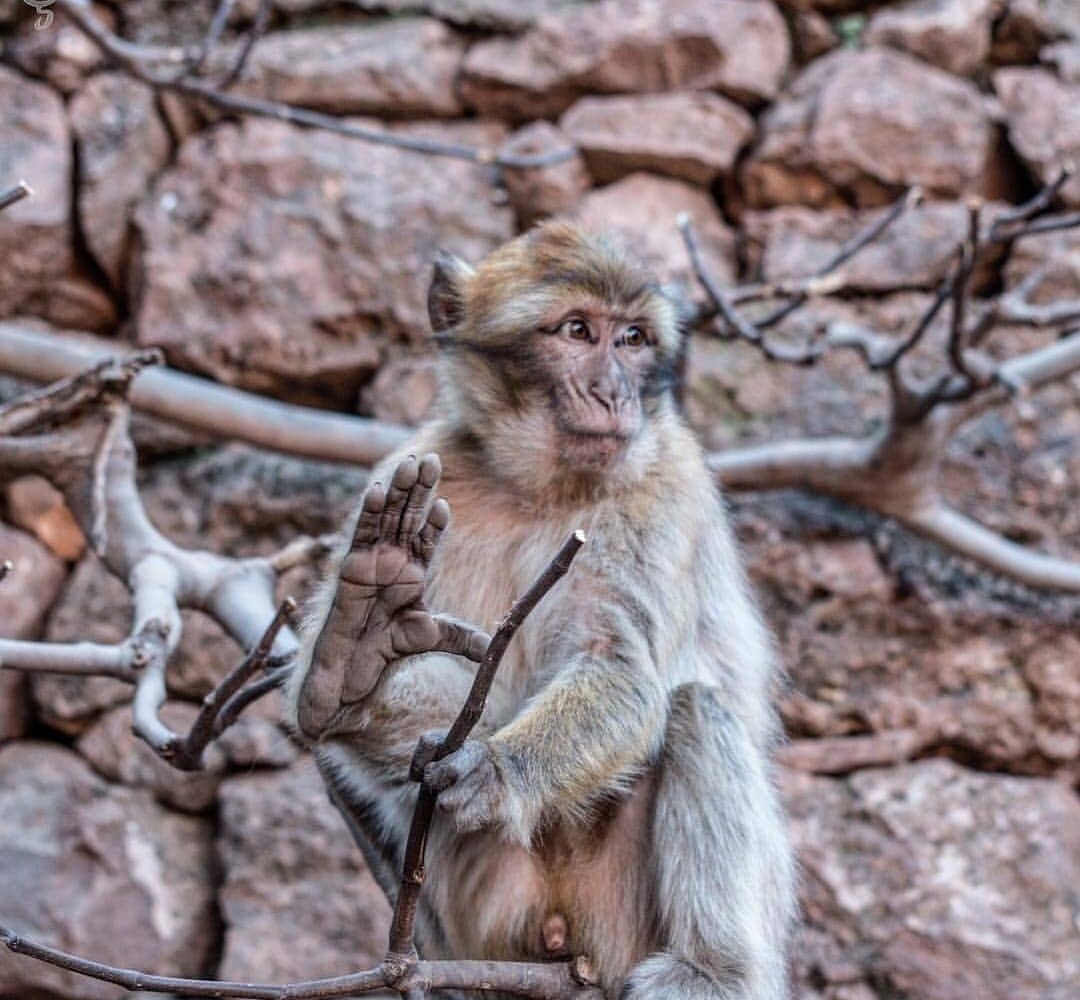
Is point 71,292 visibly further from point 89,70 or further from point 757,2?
point 757,2

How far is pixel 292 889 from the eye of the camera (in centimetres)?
563

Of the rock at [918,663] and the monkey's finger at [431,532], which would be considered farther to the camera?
the rock at [918,663]

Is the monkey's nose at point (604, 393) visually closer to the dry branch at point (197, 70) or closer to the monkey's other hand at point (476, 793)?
the monkey's other hand at point (476, 793)

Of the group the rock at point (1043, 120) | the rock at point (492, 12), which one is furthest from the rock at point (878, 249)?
the rock at point (492, 12)

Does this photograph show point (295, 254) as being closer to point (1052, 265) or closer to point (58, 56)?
point (58, 56)

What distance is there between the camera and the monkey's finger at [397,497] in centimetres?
266

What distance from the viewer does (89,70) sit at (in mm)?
6605

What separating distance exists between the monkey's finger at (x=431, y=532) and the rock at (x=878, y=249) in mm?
4102

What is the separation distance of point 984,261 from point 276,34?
3521 mm

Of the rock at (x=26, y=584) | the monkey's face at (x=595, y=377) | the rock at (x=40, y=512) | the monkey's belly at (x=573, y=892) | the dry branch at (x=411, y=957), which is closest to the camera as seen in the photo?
the dry branch at (x=411, y=957)

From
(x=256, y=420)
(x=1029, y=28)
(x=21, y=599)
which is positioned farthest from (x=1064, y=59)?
(x=21, y=599)

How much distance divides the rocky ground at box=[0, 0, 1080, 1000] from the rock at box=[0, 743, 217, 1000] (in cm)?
1

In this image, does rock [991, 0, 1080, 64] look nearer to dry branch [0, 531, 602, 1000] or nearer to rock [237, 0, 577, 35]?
rock [237, 0, 577, 35]

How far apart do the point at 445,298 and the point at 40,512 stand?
2786mm
